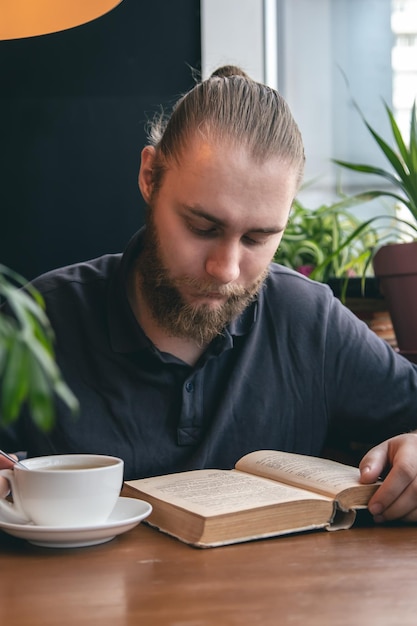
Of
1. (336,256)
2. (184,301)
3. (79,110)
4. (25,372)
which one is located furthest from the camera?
(79,110)

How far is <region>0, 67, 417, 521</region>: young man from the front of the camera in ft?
4.57

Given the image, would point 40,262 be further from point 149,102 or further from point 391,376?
point 391,376

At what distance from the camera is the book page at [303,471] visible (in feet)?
3.58

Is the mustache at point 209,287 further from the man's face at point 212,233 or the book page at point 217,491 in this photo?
the book page at point 217,491

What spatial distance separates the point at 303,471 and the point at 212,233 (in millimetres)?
421

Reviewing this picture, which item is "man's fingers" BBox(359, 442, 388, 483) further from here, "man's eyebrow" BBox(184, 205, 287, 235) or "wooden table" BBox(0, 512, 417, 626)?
"man's eyebrow" BBox(184, 205, 287, 235)

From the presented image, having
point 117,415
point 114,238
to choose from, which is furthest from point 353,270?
point 117,415


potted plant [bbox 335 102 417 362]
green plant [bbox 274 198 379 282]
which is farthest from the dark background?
potted plant [bbox 335 102 417 362]

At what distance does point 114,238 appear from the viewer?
8.45 ft

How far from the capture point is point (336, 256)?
225 cm

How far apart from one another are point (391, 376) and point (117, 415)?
49cm

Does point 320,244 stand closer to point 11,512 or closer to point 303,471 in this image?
point 303,471

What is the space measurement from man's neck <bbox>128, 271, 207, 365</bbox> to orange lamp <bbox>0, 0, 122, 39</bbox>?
532 mm

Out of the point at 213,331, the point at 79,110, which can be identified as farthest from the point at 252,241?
the point at 79,110
